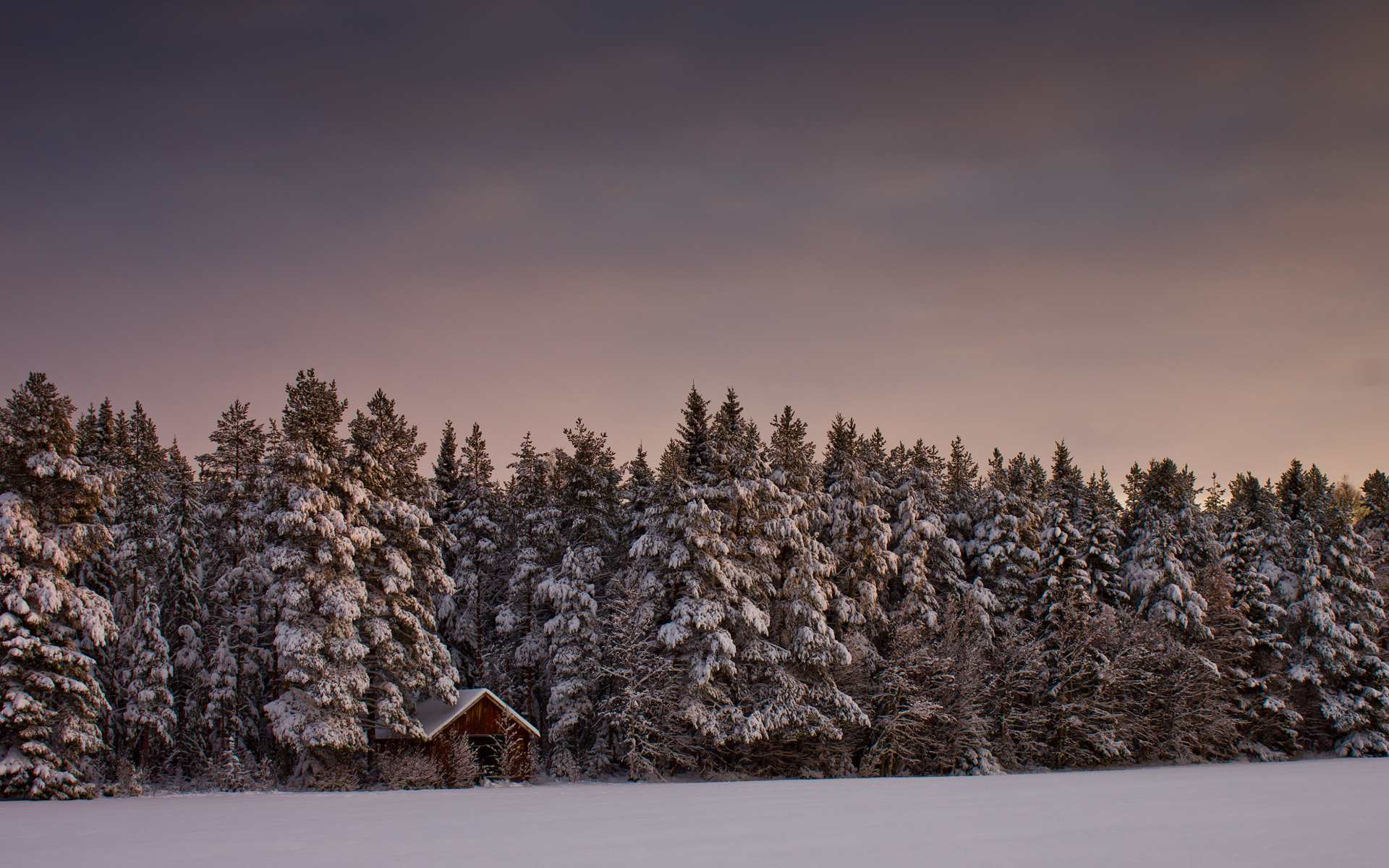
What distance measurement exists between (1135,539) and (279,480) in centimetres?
4950

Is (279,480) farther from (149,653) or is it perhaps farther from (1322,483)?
(1322,483)

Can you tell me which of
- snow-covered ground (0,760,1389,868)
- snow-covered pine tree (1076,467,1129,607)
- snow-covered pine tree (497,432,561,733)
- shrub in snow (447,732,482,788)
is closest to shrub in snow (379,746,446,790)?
shrub in snow (447,732,482,788)

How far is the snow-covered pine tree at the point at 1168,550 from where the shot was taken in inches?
1993

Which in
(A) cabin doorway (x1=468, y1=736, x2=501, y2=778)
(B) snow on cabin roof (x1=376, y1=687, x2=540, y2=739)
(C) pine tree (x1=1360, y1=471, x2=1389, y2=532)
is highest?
(C) pine tree (x1=1360, y1=471, x2=1389, y2=532)

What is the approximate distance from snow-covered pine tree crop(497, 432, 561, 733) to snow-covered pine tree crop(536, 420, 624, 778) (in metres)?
0.78

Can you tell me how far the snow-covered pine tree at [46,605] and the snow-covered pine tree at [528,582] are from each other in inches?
702

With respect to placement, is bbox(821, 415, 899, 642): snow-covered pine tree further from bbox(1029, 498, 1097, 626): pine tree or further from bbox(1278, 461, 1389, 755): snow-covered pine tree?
bbox(1278, 461, 1389, 755): snow-covered pine tree

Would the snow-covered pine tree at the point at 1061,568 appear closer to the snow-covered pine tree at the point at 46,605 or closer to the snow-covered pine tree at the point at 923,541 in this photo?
the snow-covered pine tree at the point at 923,541

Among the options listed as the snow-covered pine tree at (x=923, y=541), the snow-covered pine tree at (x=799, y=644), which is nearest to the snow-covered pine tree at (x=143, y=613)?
the snow-covered pine tree at (x=799, y=644)

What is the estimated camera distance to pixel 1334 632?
2020 inches

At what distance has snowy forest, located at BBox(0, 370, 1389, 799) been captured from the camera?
34.4m

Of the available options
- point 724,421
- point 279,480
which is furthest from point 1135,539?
point 279,480

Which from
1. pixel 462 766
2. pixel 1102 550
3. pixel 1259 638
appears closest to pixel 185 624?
pixel 462 766

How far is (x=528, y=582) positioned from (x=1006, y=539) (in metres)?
26.1
